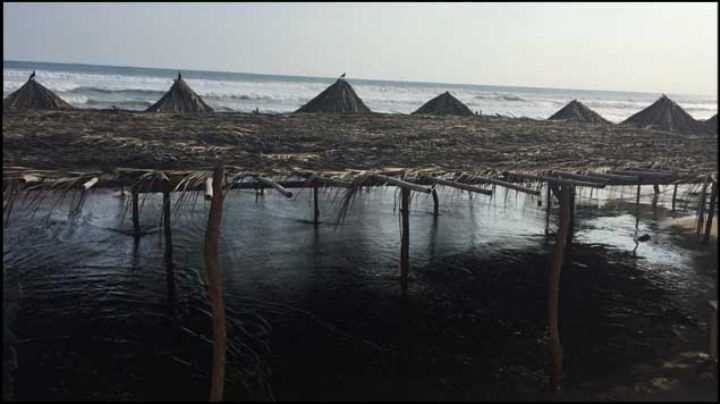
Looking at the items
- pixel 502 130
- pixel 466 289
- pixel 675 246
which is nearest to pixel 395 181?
pixel 466 289

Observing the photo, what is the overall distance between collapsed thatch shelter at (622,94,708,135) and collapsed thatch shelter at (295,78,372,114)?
6519 millimetres

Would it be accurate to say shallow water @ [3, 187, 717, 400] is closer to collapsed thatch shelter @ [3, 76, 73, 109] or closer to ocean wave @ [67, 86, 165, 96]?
collapsed thatch shelter @ [3, 76, 73, 109]

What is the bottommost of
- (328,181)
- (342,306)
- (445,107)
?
(342,306)

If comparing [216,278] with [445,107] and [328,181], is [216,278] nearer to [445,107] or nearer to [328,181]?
[328,181]

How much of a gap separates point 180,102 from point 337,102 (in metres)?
3.47

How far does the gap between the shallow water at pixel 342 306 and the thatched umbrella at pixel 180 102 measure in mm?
2626

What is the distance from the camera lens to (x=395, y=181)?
5.51 m

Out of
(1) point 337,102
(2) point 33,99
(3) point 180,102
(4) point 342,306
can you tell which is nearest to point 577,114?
(1) point 337,102

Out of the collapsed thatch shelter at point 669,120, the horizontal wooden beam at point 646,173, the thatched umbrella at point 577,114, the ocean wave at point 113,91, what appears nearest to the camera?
the horizontal wooden beam at point 646,173

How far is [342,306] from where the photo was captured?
6.70m

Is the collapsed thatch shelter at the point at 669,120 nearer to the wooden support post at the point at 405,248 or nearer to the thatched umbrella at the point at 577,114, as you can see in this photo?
the thatched umbrella at the point at 577,114

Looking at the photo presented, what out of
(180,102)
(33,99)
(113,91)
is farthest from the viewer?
(113,91)

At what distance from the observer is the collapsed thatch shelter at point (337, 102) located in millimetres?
13578

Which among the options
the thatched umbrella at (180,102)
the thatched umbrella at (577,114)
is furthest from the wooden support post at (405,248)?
the thatched umbrella at (577,114)
